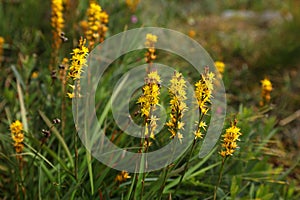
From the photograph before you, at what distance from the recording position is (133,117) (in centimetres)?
245

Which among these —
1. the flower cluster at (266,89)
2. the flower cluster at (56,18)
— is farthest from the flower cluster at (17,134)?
the flower cluster at (266,89)

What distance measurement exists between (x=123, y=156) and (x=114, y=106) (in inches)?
21.7

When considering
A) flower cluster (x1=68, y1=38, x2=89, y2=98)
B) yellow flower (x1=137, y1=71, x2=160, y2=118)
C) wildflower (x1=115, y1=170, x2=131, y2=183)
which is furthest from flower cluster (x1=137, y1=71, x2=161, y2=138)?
wildflower (x1=115, y1=170, x2=131, y2=183)

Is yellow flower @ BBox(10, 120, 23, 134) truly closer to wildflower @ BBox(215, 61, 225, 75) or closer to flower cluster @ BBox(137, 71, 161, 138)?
flower cluster @ BBox(137, 71, 161, 138)

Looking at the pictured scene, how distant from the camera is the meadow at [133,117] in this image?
192 cm

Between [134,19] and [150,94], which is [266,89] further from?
[134,19]

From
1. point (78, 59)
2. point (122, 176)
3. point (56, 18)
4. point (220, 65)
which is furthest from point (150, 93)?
point (220, 65)

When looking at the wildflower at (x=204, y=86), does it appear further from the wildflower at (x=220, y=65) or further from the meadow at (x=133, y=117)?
the wildflower at (x=220, y=65)

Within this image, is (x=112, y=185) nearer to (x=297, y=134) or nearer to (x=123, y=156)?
(x=123, y=156)

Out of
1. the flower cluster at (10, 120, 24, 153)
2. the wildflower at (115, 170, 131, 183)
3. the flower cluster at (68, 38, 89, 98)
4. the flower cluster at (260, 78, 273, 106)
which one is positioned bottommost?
the wildflower at (115, 170, 131, 183)

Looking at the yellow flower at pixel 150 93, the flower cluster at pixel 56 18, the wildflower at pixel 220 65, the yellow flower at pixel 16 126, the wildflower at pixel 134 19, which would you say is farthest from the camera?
the wildflower at pixel 134 19

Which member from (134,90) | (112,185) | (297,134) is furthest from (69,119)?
(297,134)

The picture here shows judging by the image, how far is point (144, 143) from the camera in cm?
174

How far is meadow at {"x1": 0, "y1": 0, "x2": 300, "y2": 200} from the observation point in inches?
75.5
